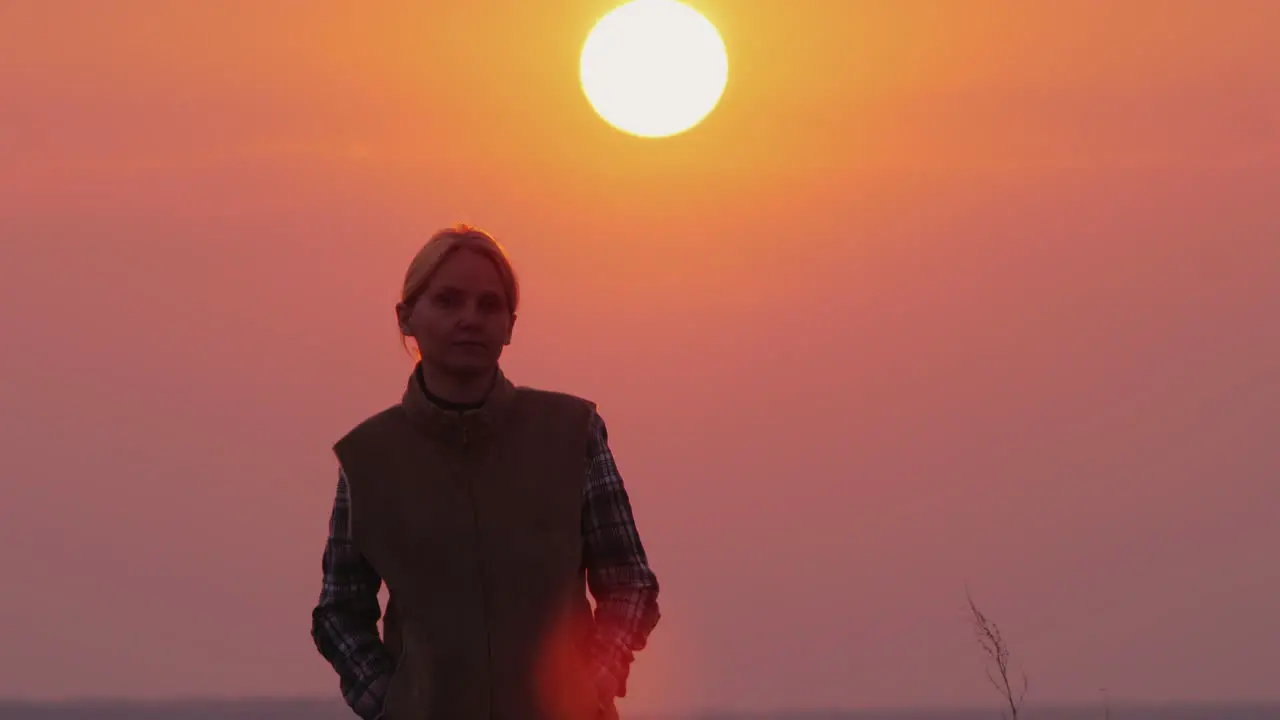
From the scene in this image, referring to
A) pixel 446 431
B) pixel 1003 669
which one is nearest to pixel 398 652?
pixel 446 431

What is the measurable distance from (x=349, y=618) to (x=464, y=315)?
97 cm

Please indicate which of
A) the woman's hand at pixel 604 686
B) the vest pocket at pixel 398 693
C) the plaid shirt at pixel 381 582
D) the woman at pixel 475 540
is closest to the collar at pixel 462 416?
the woman at pixel 475 540

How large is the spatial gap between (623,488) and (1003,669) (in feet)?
9.42

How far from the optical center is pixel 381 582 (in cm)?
615

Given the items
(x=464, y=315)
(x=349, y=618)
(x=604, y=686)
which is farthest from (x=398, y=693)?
(x=464, y=315)

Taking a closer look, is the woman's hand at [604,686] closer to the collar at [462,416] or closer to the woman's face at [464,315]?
the collar at [462,416]

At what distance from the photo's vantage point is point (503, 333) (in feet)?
19.4

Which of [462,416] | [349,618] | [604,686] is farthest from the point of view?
[349,618]

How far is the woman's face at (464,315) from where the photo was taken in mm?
5871

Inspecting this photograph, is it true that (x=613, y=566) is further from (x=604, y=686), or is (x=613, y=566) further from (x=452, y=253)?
(x=452, y=253)

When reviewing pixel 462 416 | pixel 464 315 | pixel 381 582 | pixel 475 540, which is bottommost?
pixel 381 582

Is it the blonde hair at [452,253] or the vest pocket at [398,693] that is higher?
the blonde hair at [452,253]

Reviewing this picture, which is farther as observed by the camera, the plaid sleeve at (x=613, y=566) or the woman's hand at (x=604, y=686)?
the plaid sleeve at (x=613, y=566)

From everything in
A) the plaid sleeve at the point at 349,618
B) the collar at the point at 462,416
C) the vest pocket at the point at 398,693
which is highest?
the collar at the point at 462,416
